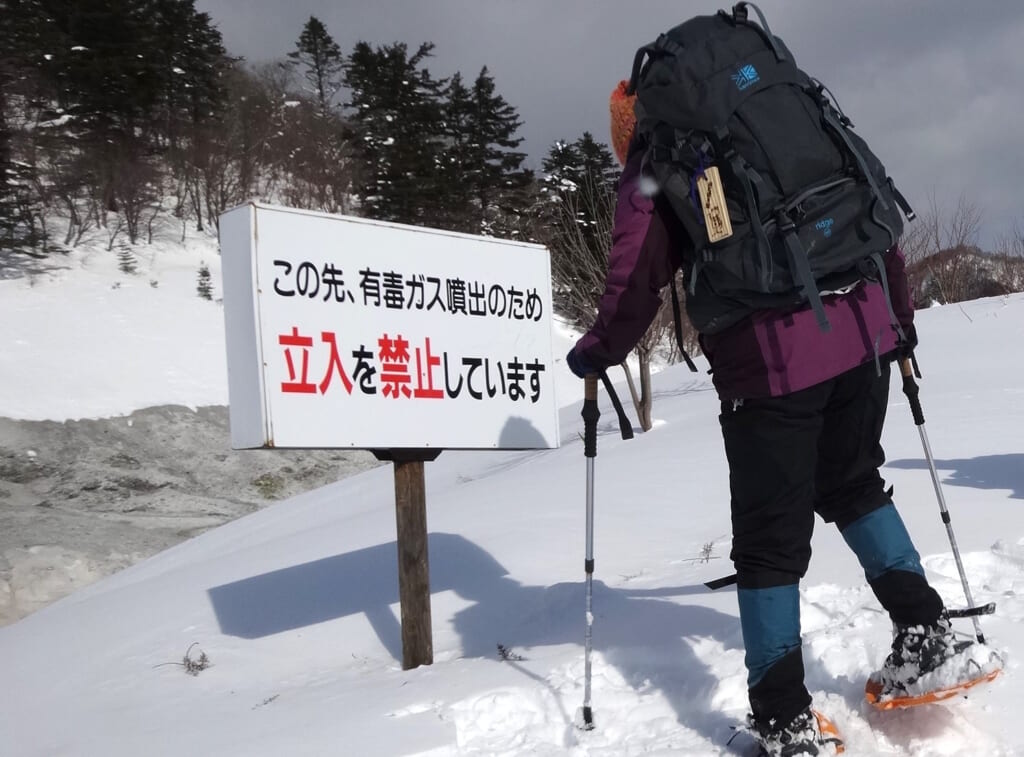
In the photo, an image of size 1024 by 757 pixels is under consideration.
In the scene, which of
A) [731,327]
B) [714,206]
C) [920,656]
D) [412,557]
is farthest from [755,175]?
[412,557]

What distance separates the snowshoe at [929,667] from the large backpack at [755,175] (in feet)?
2.77

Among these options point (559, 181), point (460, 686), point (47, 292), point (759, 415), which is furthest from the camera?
point (47, 292)

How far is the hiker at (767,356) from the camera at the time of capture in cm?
201

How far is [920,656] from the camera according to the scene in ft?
6.98

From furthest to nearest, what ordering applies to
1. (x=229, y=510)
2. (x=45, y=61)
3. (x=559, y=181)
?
(x=45, y=61) < (x=559, y=181) < (x=229, y=510)

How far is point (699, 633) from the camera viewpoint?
9.43ft

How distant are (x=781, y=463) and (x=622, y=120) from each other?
101cm

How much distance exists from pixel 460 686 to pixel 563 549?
5.39 ft

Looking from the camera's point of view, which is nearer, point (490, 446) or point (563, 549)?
point (490, 446)

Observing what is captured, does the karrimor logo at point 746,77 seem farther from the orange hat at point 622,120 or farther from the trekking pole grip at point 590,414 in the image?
the trekking pole grip at point 590,414

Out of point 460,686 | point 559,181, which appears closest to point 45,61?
point 559,181

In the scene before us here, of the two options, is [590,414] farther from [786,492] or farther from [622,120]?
[622,120]

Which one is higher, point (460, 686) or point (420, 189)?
point (420, 189)

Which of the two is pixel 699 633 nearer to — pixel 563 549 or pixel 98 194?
pixel 563 549
